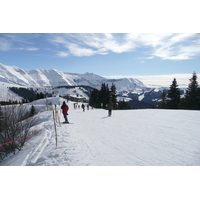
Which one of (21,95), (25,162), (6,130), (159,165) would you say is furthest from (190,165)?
(21,95)

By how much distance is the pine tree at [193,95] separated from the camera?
2775 cm

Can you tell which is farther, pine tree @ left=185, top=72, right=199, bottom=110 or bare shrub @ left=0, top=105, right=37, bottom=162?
pine tree @ left=185, top=72, right=199, bottom=110

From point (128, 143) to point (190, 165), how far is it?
9.00 ft

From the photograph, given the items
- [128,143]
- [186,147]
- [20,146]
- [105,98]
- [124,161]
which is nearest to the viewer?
[124,161]

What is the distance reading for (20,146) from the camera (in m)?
9.31

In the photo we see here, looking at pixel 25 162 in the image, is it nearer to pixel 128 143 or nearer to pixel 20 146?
pixel 20 146

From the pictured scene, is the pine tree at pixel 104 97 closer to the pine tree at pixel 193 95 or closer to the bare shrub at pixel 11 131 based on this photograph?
the pine tree at pixel 193 95

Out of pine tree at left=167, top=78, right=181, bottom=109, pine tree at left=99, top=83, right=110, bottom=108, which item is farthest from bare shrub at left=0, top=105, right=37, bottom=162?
pine tree at left=99, top=83, right=110, bottom=108

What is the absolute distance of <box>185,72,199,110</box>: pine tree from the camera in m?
A: 27.8

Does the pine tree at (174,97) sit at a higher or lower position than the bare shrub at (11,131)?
higher

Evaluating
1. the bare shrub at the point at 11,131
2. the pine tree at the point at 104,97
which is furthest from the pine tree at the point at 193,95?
the bare shrub at the point at 11,131

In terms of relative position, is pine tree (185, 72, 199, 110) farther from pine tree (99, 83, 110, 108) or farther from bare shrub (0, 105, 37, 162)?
bare shrub (0, 105, 37, 162)

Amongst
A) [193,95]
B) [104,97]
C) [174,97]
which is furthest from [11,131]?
[104,97]

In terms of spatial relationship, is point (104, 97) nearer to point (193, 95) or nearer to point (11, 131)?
point (193, 95)
